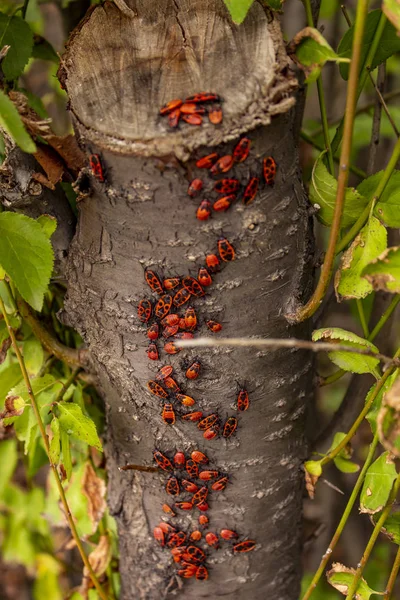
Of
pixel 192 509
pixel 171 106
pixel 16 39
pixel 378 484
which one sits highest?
pixel 16 39

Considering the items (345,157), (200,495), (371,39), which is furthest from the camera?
(200,495)

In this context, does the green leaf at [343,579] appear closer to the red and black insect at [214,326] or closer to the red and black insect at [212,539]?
the red and black insect at [212,539]

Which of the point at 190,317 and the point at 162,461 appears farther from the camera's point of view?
the point at 162,461

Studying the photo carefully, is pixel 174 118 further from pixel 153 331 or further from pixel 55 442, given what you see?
pixel 55 442

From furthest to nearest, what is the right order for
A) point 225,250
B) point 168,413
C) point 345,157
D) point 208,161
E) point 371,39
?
point 168,413 < point 371,39 < point 225,250 < point 208,161 < point 345,157

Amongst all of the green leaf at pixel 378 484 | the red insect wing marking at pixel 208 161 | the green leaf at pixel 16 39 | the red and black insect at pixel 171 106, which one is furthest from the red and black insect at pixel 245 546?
the green leaf at pixel 16 39

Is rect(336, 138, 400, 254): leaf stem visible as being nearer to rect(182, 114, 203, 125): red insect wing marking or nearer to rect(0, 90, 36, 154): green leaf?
rect(182, 114, 203, 125): red insect wing marking

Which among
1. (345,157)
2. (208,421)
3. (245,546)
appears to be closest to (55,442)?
(208,421)

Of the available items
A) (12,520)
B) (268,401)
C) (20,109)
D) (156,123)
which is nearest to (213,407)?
(268,401)
